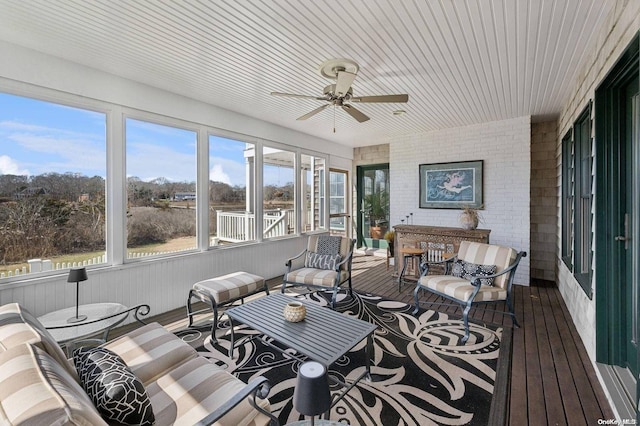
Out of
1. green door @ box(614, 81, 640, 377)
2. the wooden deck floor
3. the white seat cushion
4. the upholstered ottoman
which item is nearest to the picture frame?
the wooden deck floor

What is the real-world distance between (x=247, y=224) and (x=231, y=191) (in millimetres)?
660

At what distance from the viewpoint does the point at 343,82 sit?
260 centimetres

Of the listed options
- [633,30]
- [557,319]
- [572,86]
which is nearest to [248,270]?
[557,319]

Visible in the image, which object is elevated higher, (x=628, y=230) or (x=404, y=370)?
(x=628, y=230)

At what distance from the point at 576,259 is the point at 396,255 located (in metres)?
2.50

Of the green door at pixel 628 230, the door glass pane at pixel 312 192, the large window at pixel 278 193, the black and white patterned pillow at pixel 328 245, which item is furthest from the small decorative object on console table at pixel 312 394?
the door glass pane at pixel 312 192

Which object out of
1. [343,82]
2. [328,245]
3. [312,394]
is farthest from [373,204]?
[312,394]

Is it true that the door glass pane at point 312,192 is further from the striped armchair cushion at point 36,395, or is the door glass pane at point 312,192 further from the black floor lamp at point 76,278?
the striped armchair cushion at point 36,395

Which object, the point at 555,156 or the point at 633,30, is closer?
the point at 633,30

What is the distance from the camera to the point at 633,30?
5.83ft

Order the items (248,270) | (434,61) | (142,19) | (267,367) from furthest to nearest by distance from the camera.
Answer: (248,270)
(434,61)
(267,367)
(142,19)

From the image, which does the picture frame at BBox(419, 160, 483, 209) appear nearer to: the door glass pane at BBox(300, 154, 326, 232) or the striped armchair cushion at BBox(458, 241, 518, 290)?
the striped armchair cushion at BBox(458, 241, 518, 290)

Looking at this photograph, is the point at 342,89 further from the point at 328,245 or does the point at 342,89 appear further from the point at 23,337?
the point at 23,337

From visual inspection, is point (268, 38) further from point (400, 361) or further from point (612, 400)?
point (612, 400)
